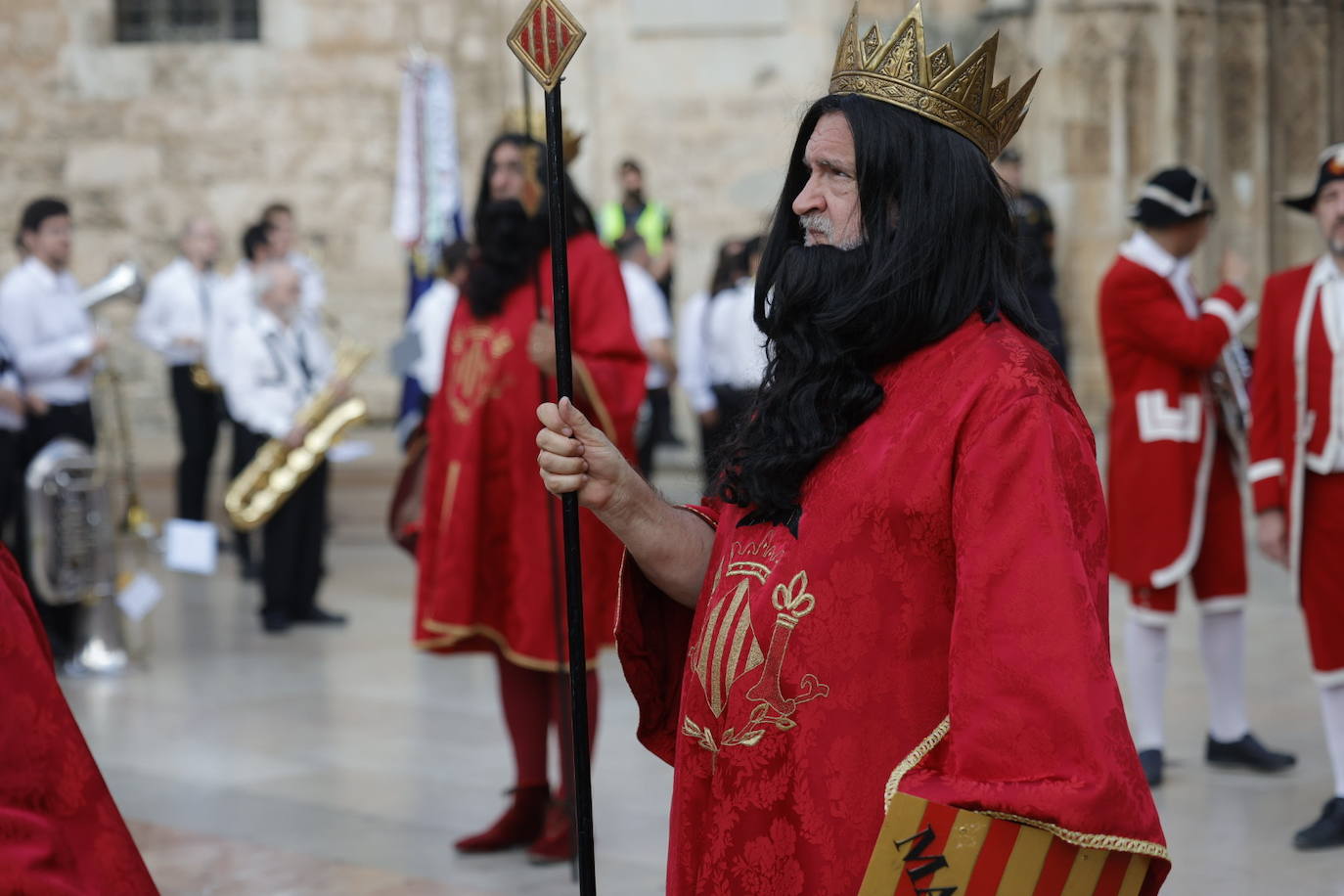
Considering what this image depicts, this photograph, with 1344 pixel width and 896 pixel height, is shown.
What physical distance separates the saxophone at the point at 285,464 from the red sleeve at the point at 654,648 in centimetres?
711

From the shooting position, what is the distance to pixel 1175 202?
20.2 ft

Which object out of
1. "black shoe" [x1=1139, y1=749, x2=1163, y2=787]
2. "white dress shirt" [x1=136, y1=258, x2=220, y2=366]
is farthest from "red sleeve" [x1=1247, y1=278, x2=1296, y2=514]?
"white dress shirt" [x1=136, y1=258, x2=220, y2=366]

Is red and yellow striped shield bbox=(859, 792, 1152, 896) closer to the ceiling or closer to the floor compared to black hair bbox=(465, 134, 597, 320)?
closer to the floor

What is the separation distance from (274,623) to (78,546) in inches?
52.3

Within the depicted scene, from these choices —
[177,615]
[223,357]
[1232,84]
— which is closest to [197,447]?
[223,357]

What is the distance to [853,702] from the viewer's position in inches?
94.9

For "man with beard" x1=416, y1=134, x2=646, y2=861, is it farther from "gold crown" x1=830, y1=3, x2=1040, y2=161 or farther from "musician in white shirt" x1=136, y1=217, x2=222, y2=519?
"musician in white shirt" x1=136, y1=217, x2=222, y2=519

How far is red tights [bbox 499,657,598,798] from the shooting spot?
215 inches

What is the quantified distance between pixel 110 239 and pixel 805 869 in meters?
14.9

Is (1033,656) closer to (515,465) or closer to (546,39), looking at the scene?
(546,39)

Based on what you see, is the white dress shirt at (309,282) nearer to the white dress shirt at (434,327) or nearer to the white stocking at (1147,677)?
the white dress shirt at (434,327)

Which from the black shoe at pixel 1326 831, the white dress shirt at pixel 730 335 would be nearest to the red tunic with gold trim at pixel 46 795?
the black shoe at pixel 1326 831

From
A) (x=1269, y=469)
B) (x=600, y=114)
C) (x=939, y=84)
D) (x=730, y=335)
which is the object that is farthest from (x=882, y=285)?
(x=600, y=114)

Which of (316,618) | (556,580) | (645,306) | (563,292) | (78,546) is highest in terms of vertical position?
(563,292)
